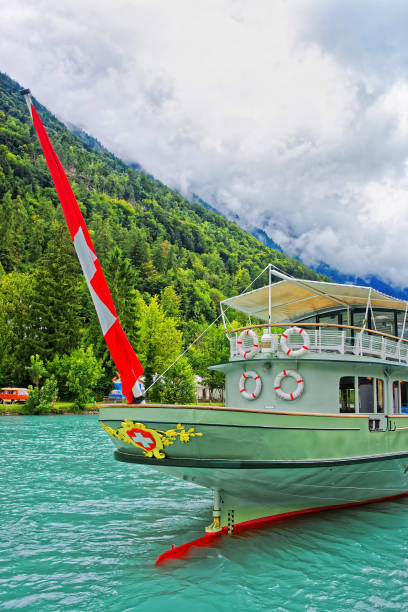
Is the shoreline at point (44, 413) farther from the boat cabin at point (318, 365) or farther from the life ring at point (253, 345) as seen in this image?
the life ring at point (253, 345)

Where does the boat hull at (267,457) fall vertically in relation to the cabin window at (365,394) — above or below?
below

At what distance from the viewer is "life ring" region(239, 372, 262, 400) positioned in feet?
36.4

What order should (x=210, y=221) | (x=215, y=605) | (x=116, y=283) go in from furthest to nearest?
(x=210, y=221)
(x=116, y=283)
(x=215, y=605)

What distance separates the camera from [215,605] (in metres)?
6.72

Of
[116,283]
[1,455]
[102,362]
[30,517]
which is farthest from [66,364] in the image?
[30,517]

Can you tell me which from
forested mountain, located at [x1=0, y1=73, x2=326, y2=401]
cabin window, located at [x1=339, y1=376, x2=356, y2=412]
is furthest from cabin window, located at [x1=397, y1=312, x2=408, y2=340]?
forested mountain, located at [x1=0, y1=73, x2=326, y2=401]

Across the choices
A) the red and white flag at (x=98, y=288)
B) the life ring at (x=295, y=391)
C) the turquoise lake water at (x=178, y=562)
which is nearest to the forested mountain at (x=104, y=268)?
the turquoise lake water at (x=178, y=562)

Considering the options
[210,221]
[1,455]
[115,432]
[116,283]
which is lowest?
[1,455]

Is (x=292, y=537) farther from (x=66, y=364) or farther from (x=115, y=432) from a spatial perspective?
(x=66, y=364)

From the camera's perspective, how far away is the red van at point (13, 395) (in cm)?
4660

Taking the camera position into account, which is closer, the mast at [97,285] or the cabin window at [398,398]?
the mast at [97,285]

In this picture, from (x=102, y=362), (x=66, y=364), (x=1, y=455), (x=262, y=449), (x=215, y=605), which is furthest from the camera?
(x=102, y=362)

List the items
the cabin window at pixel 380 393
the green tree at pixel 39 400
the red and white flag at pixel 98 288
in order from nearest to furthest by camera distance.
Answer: the red and white flag at pixel 98 288
the cabin window at pixel 380 393
the green tree at pixel 39 400

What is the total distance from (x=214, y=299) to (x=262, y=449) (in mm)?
109013
